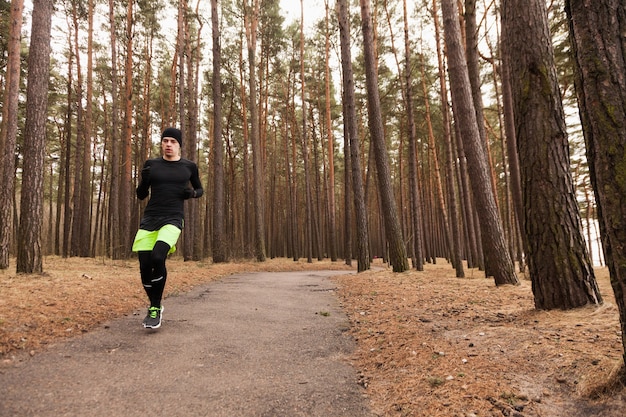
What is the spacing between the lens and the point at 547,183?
12.5 feet

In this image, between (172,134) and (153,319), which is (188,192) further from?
(153,319)

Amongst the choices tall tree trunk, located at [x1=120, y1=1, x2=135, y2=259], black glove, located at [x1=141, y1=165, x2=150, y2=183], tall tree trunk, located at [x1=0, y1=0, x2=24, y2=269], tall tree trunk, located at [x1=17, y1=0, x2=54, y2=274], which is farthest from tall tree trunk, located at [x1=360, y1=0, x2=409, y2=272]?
tall tree trunk, located at [x1=120, y1=1, x2=135, y2=259]

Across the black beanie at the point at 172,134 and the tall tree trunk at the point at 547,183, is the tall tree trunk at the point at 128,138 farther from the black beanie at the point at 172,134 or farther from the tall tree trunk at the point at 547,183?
the tall tree trunk at the point at 547,183

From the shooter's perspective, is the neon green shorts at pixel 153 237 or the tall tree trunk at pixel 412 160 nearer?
the neon green shorts at pixel 153 237

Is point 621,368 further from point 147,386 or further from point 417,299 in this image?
point 417,299

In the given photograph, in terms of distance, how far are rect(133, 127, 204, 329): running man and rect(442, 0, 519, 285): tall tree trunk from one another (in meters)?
5.56

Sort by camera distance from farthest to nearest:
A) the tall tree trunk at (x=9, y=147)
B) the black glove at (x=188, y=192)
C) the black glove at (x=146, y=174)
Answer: the tall tree trunk at (x=9, y=147) → the black glove at (x=188, y=192) → the black glove at (x=146, y=174)

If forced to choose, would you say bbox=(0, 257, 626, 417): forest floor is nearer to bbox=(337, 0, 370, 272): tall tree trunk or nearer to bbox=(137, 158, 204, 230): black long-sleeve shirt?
bbox=(137, 158, 204, 230): black long-sleeve shirt

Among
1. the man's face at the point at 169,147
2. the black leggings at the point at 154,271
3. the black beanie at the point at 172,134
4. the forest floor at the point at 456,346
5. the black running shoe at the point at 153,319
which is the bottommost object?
the forest floor at the point at 456,346

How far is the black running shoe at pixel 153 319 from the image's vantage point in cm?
370

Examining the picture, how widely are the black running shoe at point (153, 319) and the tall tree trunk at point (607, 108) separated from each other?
3894 millimetres

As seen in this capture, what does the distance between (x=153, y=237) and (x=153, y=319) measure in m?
0.90

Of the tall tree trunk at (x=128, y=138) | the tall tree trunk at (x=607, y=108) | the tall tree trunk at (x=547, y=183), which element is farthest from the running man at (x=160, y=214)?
the tall tree trunk at (x=128, y=138)

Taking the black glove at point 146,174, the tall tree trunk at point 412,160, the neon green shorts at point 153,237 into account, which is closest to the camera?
the neon green shorts at point 153,237
